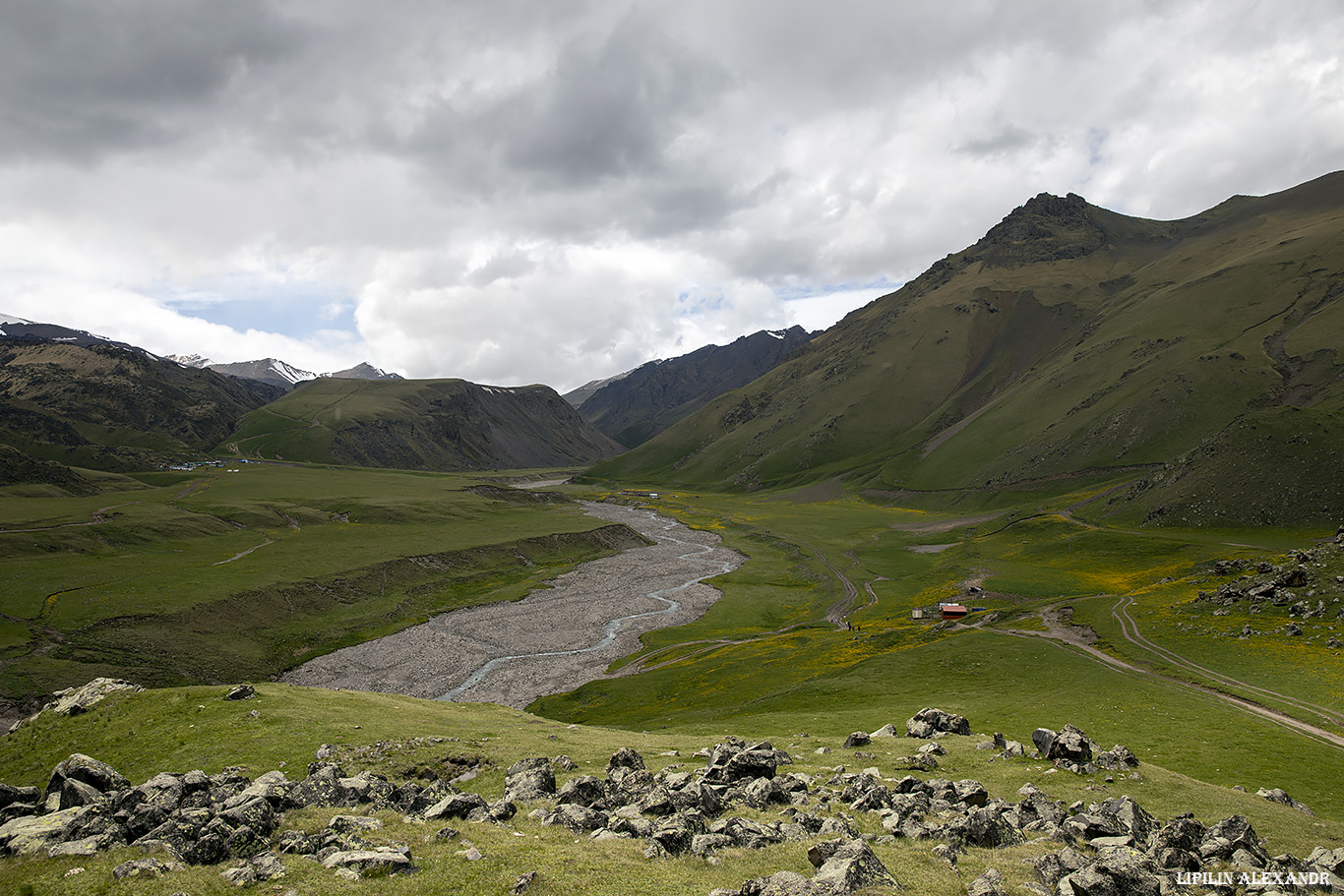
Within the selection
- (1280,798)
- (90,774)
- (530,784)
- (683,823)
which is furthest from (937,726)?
(90,774)

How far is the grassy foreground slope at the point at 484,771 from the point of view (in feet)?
55.6

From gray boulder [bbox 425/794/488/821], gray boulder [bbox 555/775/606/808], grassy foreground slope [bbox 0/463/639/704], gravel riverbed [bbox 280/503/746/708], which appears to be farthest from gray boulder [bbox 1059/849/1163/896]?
grassy foreground slope [bbox 0/463/639/704]

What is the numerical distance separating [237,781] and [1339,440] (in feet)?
548

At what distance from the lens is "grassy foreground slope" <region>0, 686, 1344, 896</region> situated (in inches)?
667

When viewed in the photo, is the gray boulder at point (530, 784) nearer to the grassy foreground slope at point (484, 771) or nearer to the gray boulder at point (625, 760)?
the grassy foreground slope at point (484, 771)

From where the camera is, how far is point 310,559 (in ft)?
390

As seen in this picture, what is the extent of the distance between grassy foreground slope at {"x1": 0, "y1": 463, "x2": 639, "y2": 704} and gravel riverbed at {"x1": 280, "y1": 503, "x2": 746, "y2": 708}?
6.35 m

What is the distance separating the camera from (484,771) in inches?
1256

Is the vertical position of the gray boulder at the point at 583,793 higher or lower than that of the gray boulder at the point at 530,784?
higher

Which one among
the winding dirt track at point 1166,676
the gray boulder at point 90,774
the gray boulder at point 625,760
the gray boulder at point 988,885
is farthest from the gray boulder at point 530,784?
the winding dirt track at point 1166,676

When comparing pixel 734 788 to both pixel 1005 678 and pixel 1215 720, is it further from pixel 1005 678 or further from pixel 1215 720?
pixel 1005 678

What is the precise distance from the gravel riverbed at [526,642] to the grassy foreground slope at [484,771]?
82.1ft

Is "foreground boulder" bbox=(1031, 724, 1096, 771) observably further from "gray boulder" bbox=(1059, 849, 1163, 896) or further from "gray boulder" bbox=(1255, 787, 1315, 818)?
"gray boulder" bbox=(1059, 849, 1163, 896)

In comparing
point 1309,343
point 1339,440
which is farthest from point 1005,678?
point 1309,343
